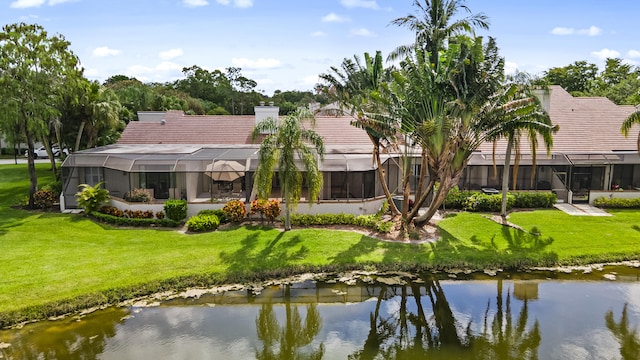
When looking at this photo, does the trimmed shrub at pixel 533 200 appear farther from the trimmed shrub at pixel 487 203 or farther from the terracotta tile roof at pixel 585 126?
the terracotta tile roof at pixel 585 126

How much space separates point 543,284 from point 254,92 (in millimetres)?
78020

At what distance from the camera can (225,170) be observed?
23.7 meters

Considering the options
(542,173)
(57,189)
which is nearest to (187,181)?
(57,189)

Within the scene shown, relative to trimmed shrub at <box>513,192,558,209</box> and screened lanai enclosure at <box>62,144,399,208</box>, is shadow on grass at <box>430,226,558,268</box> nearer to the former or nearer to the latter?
trimmed shrub at <box>513,192,558,209</box>

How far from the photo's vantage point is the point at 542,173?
1104 inches

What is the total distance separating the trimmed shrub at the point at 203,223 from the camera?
21.5 meters

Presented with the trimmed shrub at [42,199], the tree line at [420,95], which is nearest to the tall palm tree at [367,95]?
the tree line at [420,95]

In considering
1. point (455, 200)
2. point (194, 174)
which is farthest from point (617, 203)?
point (194, 174)

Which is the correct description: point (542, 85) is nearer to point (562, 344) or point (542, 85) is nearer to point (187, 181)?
point (562, 344)

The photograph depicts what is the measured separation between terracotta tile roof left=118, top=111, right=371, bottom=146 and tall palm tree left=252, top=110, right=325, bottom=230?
33.0 ft

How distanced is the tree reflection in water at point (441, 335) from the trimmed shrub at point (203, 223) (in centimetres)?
939

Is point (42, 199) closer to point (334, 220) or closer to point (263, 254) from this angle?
point (263, 254)

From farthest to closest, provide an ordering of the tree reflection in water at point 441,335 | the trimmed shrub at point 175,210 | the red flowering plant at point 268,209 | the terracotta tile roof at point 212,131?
the terracotta tile roof at point 212,131 → the trimmed shrub at point 175,210 → the red flowering plant at point 268,209 → the tree reflection in water at point 441,335

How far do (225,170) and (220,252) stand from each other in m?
5.86
